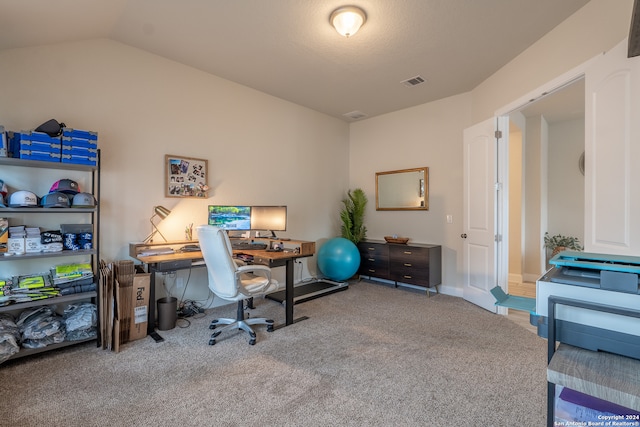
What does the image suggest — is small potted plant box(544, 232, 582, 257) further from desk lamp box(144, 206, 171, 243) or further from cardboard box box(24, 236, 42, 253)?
cardboard box box(24, 236, 42, 253)

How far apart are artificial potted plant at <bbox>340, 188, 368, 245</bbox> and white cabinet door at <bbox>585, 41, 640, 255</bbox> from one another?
3374mm

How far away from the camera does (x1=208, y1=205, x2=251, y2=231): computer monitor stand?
3.58 meters

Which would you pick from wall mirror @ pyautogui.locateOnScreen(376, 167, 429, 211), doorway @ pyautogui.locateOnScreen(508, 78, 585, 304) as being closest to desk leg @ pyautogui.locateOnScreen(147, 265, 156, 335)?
wall mirror @ pyautogui.locateOnScreen(376, 167, 429, 211)

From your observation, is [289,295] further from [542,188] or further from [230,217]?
[542,188]

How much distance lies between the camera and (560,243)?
4.98 metres

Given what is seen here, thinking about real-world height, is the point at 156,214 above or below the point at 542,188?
below

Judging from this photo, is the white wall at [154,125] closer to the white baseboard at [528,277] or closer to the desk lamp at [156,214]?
the desk lamp at [156,214]

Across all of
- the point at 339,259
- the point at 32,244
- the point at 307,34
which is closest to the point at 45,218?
the point at 32,244

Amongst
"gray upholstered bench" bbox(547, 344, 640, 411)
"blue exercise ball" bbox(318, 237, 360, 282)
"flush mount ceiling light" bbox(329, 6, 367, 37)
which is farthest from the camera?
"blue exercise ball" bbox(318, 237, 360, 282)

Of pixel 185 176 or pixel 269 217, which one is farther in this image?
pixel 269 217

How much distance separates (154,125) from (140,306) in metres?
1.95

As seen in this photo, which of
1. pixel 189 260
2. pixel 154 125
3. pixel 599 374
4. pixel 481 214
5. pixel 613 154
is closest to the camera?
pixel 599 374

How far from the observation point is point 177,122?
11.7ft

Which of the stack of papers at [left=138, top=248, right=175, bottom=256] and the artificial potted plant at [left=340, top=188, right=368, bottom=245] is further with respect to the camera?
the artificial potted plant at [left=340, top=188, right=368, bottom=245]
